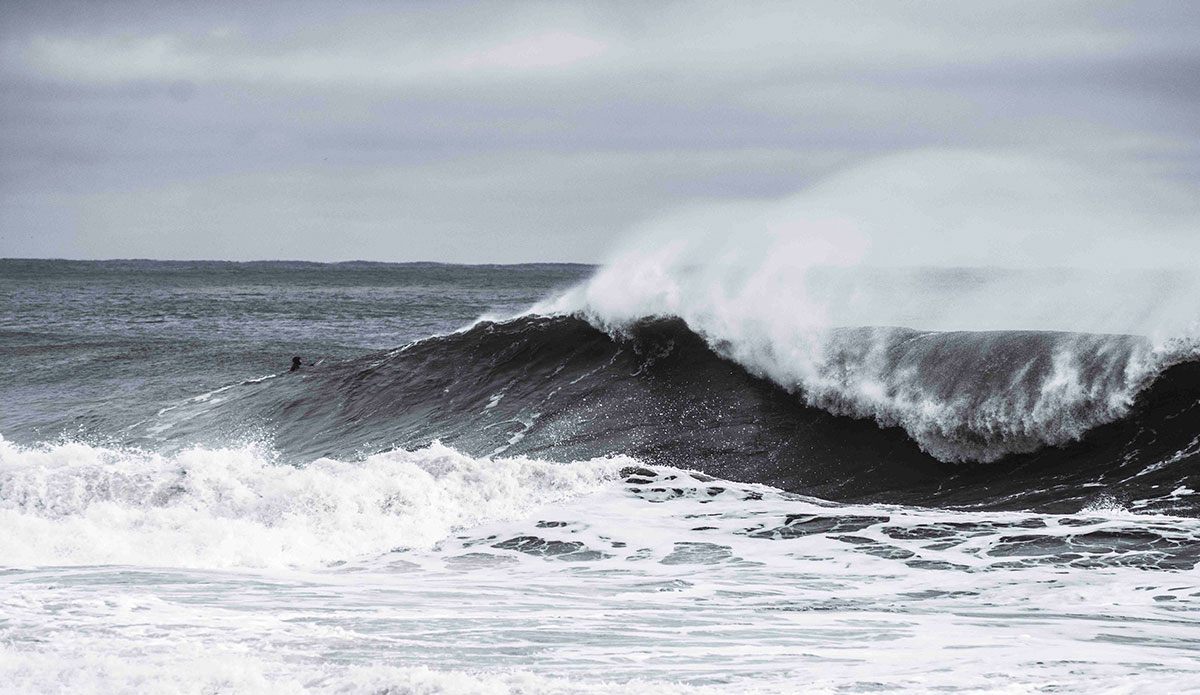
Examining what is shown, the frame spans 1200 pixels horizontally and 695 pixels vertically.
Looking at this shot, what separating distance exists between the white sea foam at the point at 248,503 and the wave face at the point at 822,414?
1.87m

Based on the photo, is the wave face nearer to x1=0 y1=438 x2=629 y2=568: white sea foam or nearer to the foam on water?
the foam on water

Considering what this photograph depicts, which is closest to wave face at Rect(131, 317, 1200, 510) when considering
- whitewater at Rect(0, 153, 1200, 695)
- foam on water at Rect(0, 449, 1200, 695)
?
whitewater at Rect(0, 153, 1200, 695)

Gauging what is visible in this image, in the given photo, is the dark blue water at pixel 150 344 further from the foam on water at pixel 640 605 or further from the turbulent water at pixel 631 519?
the foam on water at pixel 640 605

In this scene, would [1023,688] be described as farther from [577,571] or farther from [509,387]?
[509,387]

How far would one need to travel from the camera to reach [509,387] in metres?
15.4

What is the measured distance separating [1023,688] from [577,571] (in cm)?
366

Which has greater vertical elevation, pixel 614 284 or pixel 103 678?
pixel 614 284

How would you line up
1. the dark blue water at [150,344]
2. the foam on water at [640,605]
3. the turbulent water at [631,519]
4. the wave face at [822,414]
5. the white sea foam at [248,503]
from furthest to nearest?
1. the dark blue water at [150,344]
2. the wave face at [822,414]
3. the white sea foam at [248,503]
4. the turbulent water at [631,519]
5. the foam on water at [640,605]

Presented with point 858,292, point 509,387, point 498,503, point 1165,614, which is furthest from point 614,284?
point 1165,614

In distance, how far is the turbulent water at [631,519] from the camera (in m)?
5.70

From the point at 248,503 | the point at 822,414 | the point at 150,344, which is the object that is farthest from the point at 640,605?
the point at 150,344

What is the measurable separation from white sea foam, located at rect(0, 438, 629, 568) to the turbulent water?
0.13ft

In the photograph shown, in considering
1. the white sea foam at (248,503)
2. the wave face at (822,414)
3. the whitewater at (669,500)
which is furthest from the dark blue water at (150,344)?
the white sea foam at (248,503)

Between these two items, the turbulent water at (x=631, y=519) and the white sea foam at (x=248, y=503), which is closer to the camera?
the turbulent water at (x=631, y=519)
